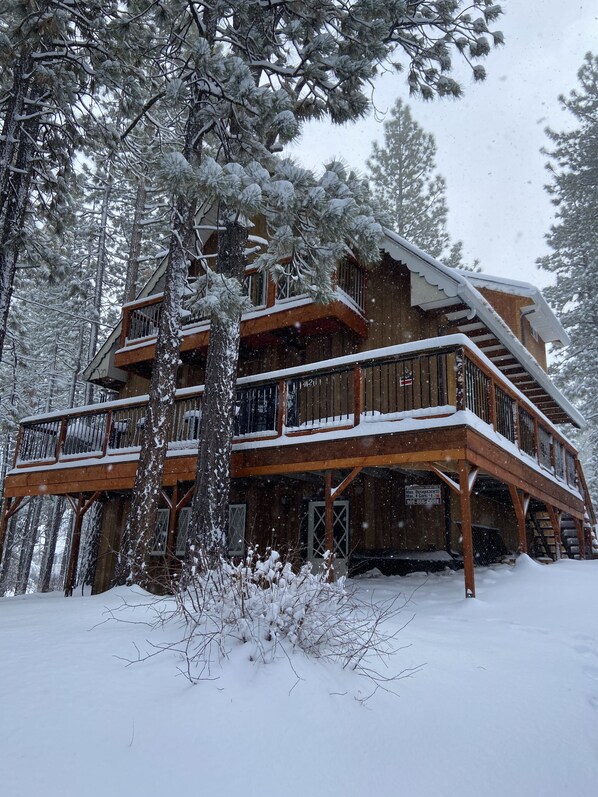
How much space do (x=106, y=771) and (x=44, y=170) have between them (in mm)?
12453

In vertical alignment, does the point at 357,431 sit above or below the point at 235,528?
above

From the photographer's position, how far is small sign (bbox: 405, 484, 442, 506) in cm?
1186

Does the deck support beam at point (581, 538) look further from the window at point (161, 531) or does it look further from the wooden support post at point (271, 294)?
the window at point (161, 531)

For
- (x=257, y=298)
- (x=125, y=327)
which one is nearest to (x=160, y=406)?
(x=257, y=298)

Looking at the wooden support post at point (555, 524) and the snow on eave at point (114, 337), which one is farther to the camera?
the snow on eave at point (114, 337)

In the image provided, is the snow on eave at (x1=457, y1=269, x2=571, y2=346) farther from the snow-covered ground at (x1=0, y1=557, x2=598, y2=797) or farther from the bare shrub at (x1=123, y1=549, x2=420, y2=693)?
the bare shrub at (x1=123, y1=549, x2=420, y2=693)

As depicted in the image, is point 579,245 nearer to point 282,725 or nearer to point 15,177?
point 15,177

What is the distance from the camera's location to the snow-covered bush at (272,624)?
4.38 metres

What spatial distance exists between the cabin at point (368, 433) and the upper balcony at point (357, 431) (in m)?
0.03

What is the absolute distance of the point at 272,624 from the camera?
4469 millimetres

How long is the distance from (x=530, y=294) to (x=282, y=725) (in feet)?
44.4

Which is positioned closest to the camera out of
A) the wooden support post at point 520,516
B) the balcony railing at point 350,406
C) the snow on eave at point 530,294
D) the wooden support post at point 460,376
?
the wooden support post at point 460,376

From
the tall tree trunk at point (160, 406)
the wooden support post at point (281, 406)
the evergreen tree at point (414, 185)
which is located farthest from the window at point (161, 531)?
the evergreen tree at point (414, 185)

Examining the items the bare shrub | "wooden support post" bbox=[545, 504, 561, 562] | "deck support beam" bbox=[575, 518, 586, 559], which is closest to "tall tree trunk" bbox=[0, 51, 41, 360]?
the bare shrub
